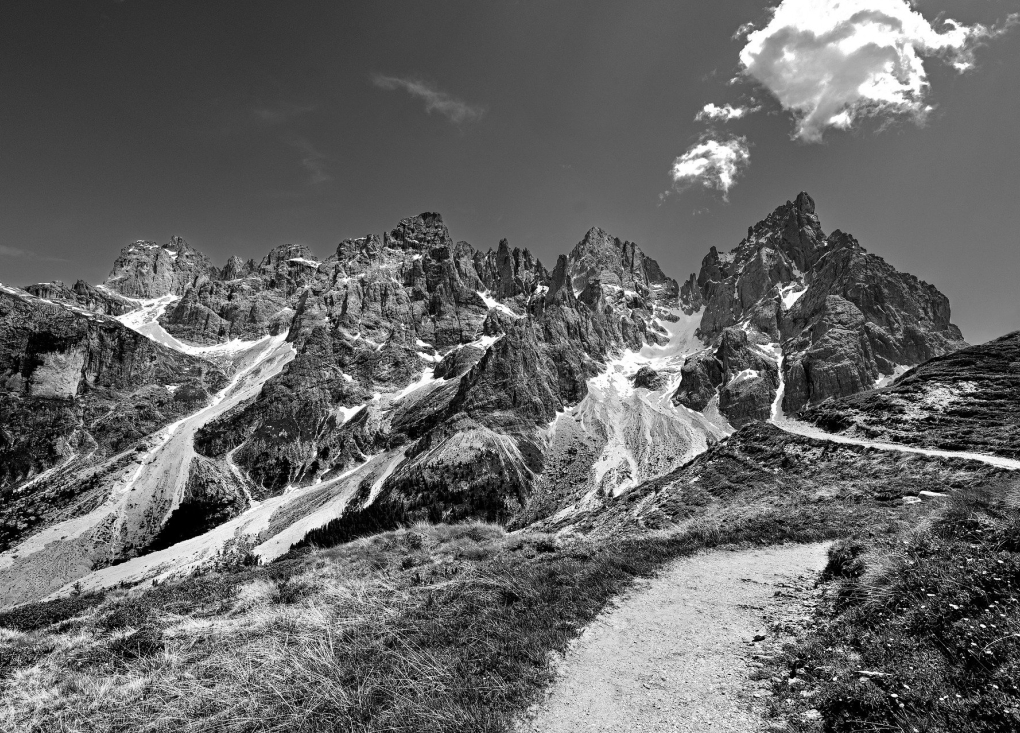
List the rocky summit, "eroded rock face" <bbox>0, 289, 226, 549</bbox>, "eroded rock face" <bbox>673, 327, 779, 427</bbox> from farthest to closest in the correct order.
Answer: "eroded rock face" <bbox>673, 327, 779, 427</bbox>
"eroded rock face" <bbox>0, 289, 226, 549</bbox>
the rocky summit

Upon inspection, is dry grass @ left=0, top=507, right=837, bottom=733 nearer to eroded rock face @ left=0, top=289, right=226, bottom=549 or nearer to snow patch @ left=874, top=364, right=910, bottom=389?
eroded rock face @ left=0, top=289, right=226, bottom=549

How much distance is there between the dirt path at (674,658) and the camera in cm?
606

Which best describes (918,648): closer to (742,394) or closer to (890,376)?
(742,394)

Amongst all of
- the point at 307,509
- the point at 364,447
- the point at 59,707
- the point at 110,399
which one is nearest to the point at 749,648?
the point at 59,707

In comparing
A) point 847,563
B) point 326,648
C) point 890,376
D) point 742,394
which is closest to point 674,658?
point 326,648

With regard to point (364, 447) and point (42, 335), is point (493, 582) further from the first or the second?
point (42, 335)

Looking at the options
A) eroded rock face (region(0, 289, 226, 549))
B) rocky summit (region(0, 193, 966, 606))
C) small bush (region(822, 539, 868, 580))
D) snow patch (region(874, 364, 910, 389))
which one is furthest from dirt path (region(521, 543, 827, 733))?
snow patch (region(874, 364, 910, 389))

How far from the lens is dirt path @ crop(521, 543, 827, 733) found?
19.9 feet

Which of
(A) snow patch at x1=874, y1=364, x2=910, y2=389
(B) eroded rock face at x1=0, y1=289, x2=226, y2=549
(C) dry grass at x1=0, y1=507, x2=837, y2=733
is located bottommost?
(C) dry grass at x1=0, y1=507, x2=837, y2=733

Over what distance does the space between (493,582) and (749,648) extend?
562cm

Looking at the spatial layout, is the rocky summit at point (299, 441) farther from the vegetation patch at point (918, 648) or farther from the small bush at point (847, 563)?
the vegetation patch at point (918, 648)

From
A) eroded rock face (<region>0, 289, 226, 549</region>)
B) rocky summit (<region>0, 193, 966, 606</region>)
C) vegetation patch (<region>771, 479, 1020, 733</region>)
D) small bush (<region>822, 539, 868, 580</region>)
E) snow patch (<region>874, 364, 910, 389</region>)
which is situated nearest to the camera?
vegetation patch (<region>771, 479, 1020, 733</region>)

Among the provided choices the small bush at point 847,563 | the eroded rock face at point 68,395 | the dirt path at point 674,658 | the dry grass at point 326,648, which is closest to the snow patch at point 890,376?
the dry grass at point 326,648

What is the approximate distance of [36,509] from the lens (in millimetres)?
117625
